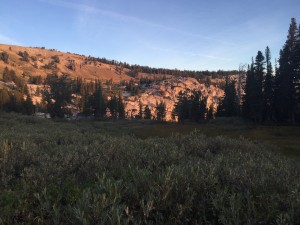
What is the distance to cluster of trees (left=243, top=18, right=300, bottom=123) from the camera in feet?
222

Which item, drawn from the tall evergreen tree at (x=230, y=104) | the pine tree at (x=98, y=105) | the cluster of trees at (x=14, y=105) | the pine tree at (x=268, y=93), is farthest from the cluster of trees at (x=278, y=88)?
the cluster of trees at (x=14, y=105)

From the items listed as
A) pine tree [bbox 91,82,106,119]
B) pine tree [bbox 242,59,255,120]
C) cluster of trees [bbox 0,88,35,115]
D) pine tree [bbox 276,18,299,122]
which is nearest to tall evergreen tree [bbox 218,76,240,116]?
pine tree [bbox 242,59,255,120]

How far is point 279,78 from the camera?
7269 centimetres

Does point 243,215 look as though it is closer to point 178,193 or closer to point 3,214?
point 178,193

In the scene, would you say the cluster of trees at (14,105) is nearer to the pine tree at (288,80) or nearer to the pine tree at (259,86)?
the pine tree at (259,86)

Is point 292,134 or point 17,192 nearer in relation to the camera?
point 17,192

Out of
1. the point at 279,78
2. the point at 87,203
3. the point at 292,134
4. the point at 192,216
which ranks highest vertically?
the point at 279,78

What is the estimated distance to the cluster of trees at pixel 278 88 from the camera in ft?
222

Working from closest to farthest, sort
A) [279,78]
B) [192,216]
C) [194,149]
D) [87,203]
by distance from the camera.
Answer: [87,203] < [192,216] < [194,149] < [279,78]

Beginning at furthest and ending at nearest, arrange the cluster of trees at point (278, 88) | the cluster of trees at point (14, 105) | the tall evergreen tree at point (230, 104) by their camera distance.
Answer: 1. the cluster of trees at point (14, 105)
2. the tall evergreen tree at point (230, 104)
3. the cluster of trees at point (278, 88)

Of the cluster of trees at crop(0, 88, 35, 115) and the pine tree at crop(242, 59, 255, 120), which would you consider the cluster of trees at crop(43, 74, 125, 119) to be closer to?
the cluster of trees at crop(0, 88, 35, 115)

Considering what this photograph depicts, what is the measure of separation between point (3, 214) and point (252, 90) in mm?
77257

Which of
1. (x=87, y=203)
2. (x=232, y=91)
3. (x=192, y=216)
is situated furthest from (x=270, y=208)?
(x=232, y=91)

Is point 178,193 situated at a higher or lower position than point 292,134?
higher
